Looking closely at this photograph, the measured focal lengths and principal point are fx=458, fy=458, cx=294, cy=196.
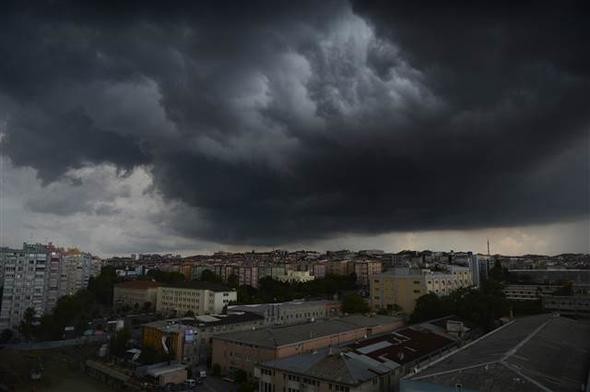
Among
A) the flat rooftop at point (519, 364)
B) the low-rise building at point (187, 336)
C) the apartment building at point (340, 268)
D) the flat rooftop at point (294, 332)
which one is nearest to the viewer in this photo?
the flat rooftop at point (519, 364)

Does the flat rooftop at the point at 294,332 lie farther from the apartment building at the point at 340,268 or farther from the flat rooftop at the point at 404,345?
the apartment building at the point at 340,268

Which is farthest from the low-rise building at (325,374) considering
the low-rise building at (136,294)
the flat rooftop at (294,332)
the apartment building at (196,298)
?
the low-rise building at (136,294)

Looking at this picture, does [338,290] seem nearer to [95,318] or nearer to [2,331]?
[95,318]

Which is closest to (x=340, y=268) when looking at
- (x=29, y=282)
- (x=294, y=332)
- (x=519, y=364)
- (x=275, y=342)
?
(x=29, y=282)

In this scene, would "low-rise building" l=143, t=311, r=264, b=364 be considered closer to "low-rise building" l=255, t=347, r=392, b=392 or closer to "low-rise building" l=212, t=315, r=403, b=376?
"low-rise building" l=212, t=315, r=403, b=376

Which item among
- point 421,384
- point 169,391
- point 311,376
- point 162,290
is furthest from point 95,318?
point 421,384

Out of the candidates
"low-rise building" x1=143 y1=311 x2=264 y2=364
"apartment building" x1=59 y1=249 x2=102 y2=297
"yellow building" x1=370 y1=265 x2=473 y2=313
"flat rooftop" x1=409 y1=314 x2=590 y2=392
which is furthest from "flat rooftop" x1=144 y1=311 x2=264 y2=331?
"apartment building" x1=59 y1=249 x2=102 y2=297
